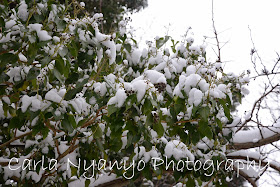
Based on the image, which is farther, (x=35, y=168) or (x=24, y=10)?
(x=35, y=168)

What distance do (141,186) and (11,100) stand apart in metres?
3.69

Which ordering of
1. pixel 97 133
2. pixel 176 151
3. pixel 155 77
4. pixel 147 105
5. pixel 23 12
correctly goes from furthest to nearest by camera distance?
pixel 176 151 → pixel 97 133 → pixel 23 12 → pixel 155 77 → pixel 147 105

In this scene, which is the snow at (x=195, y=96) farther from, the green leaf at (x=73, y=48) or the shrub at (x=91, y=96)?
the green leaf at (x=73, y=48)

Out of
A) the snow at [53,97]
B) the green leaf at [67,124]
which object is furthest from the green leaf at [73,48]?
the green leaf at [67,124]

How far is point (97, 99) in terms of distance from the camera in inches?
62.2

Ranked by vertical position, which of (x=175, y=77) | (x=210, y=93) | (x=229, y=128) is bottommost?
(x=229, y=128)

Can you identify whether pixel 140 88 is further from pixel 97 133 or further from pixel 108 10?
pixel 108 10

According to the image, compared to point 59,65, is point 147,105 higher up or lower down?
lower down

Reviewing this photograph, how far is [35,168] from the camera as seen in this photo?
1.92 metres

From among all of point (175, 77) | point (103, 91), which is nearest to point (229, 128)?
point (175, 77)

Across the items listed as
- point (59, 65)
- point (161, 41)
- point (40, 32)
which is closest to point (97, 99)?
point (59, 65)

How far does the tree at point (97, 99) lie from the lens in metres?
1.35

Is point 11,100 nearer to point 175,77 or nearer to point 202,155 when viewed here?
point 175,77

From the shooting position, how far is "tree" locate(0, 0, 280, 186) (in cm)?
135
